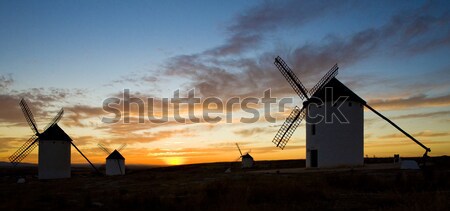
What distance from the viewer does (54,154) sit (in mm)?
49125

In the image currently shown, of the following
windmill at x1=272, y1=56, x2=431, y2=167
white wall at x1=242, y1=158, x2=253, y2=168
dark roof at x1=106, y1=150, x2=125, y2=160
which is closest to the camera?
windmill at x1=272, y1=56, x2=431, y2=167

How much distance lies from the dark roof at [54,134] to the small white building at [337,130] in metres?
31.1

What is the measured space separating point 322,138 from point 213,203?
22.8 m

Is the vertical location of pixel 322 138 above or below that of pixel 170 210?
above

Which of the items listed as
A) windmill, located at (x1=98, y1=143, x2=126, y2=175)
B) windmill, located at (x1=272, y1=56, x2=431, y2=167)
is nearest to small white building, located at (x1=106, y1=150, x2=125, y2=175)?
windmill, located at (x1=98, y1=143, x2=126, y2=175)

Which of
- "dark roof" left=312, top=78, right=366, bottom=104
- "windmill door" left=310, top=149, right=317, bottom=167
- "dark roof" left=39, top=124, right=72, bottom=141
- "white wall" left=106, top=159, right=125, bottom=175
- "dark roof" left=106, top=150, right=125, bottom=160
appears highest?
"dark roof" left=312, top=78, right=366, bottom=104

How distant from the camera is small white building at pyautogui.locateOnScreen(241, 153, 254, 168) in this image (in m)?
63.9

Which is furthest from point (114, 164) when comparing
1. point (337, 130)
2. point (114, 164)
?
point (337, 130)

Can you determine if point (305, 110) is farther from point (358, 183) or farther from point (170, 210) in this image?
point (170, 210)

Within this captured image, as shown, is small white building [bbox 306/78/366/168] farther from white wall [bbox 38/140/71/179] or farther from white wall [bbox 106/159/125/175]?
white wall [bbox 106/159/125/175]

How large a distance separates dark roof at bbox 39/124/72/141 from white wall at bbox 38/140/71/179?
43 centimetres

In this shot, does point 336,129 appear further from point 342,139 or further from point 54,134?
point 54,134

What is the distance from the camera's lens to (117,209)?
14430 millimetres

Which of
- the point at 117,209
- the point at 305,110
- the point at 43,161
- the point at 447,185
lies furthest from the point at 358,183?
the point at 43,161
